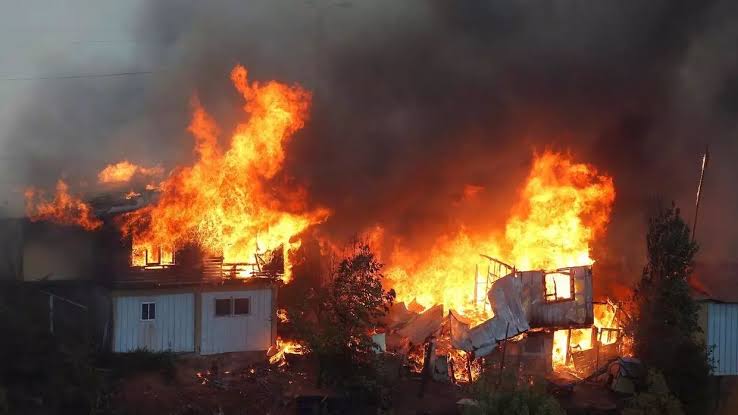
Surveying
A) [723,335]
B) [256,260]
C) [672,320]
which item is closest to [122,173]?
[256,260]

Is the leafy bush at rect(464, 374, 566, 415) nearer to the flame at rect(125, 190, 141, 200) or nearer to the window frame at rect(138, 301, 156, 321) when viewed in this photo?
the window frame at rect(138, 301, 156, 321)

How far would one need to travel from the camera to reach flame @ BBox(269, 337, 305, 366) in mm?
19547

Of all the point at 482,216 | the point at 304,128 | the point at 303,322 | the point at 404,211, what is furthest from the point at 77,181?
the point at 482,216

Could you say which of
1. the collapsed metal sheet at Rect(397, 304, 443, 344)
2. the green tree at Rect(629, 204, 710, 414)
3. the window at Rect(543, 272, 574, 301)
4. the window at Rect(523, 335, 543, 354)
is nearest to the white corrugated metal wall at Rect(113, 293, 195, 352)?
the collapsed metal sheet at Rect(397, 304, 443, 344)

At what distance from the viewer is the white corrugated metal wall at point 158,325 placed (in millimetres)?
18703

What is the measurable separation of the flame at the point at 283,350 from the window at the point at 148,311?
3.40 meters

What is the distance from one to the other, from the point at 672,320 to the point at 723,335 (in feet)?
8.12

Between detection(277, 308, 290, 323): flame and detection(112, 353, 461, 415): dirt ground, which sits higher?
detection(277, 308, 290, 323): flame

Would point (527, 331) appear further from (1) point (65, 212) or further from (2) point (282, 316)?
(1) point (65, 212)

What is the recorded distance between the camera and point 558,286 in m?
20.7

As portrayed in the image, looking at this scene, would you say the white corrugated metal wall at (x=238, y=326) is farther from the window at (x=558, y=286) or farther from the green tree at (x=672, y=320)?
the green tree at (x=672, y=320)

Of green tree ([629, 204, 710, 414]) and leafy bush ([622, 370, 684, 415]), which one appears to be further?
green tree ([629, 204, 710, 414])

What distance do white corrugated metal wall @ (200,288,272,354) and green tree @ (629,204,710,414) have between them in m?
10.3

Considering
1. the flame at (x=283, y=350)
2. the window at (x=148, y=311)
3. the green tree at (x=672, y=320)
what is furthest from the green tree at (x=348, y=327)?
the green tree at (x=672, y=320)
